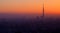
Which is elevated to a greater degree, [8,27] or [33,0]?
[33,0]

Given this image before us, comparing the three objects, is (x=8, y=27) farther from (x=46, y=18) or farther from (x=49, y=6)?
(x=49, y=6)

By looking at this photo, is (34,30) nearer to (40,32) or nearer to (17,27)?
(40,32)

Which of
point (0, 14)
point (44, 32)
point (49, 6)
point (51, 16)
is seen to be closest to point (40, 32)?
point (44, 32)

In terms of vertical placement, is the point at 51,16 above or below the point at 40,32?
above

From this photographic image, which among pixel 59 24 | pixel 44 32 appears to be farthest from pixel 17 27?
pixel 59 24

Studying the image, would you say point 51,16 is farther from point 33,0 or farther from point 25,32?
point 25,32

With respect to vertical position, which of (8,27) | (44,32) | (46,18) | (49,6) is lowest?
(44,32)
